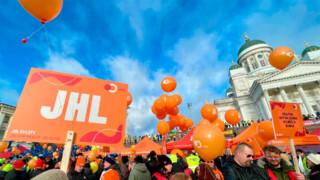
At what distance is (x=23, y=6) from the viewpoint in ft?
10.5

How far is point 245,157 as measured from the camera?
8.92 feet

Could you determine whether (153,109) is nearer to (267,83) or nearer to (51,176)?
(51,176)

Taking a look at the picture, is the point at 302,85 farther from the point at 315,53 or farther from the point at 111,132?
the point at 111,132

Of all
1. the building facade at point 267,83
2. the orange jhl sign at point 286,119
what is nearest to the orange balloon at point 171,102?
the orange jhl sign at point 286,119

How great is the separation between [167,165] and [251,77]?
59029 millimetres

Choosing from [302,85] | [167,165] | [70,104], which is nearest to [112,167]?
[167,165]

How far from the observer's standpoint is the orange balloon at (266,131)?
7.44 metres

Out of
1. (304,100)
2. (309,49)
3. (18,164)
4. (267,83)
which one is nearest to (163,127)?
(18,164)

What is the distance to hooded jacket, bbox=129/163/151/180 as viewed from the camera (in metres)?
3.56

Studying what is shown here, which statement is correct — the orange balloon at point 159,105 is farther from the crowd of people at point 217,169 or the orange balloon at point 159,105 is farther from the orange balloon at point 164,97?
the crowd of people at point 217,169

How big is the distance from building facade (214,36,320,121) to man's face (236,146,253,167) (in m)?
35.4

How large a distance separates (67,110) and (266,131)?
8.25 meters

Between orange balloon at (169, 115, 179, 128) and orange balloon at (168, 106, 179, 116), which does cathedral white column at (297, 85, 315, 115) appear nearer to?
orange balloon at (169, 115, 179, 128)

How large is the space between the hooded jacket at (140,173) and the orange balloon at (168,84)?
5559 millimetres
